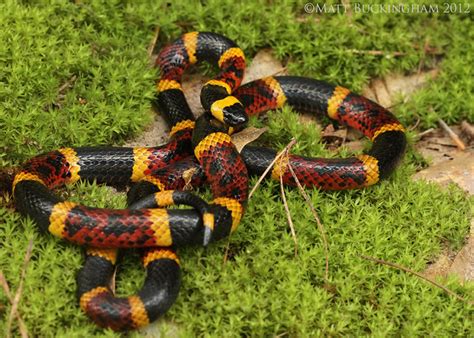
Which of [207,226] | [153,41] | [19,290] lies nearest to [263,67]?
[153,41]

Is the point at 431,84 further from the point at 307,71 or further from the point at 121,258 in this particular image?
the point at 121,258

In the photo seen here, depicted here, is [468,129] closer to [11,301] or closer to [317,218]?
[317,218]

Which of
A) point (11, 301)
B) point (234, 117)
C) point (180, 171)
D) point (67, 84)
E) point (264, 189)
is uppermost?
point (67, 84)

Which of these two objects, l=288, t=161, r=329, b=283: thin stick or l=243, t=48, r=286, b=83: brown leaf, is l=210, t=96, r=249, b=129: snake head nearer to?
l=288, t=161, r=329, b=283: thin stick

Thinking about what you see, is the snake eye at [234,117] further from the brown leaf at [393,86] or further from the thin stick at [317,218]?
the brown leaf at [393,86]

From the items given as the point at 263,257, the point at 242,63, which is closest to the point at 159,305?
the point at 263,257

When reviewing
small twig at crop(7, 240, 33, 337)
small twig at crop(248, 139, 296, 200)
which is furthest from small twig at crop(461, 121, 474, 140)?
small twig at crop(7, 240, 33, 337)
